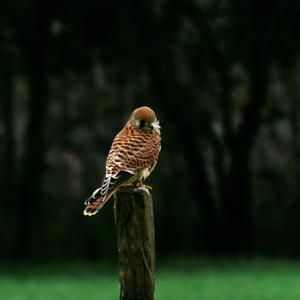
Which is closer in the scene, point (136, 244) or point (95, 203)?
point (136, 244)

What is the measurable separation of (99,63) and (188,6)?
1.81 meters

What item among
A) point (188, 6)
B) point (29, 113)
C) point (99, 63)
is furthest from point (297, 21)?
point (29, 113)

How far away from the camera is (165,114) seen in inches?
841

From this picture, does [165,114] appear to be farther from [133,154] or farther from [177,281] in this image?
[133,154]

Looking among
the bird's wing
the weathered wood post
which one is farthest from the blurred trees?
the weathered wood post

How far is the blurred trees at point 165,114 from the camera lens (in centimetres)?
2066

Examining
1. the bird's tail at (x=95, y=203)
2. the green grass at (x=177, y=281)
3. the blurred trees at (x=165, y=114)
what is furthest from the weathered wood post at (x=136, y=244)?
the blurred trees at (x=165, y=114)

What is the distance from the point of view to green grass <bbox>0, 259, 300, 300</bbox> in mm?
14812

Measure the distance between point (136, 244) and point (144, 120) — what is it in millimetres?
924

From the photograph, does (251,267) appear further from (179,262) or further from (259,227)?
(259,227)

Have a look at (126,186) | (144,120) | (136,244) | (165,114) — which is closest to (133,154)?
(144,120)

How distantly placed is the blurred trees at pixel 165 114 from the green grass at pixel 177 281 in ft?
5.92

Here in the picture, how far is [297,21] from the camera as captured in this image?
20.2 meters

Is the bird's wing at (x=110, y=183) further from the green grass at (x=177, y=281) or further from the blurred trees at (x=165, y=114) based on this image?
the blurred trees at (x=165, y=114)
